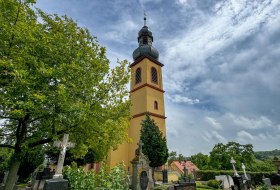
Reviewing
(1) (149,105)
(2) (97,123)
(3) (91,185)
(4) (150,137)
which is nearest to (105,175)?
(3) (91,185)

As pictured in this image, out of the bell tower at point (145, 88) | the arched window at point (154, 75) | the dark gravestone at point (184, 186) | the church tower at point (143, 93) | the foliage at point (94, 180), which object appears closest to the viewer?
the foliage at point (94, 180)

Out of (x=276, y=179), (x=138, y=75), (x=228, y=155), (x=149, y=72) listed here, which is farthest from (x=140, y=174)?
(x=228, y=155)

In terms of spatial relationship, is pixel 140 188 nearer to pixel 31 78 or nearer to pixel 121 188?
pixel 121 188

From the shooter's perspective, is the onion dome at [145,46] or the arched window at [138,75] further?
the onion dome at [145,46]

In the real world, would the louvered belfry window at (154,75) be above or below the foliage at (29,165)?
above

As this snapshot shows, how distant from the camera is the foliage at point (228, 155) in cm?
3119

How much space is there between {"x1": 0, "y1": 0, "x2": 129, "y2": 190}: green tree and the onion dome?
18.2 m

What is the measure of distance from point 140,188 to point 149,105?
45.9 feet

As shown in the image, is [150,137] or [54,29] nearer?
[54,29]

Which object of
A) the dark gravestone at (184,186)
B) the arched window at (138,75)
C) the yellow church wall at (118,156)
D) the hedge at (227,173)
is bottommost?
the dark gravestone at (184,186)

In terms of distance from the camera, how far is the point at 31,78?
6840mm

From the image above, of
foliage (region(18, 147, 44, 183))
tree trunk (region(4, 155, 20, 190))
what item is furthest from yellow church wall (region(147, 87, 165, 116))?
tree trunk (region(4, 155, 20, 190))

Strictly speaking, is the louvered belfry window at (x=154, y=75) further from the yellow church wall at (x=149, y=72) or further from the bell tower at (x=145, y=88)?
the yellow church wall at (x=149, y=72)

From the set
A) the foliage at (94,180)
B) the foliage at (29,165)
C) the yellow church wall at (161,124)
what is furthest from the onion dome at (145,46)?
the foliage at (94,180)
